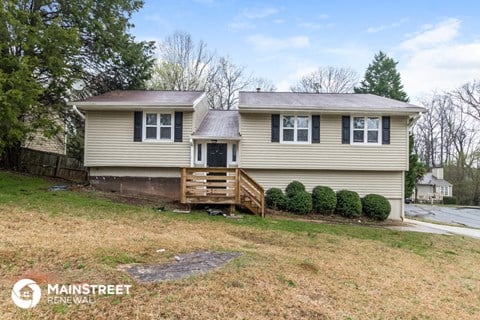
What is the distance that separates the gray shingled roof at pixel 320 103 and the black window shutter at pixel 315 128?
0.52 m

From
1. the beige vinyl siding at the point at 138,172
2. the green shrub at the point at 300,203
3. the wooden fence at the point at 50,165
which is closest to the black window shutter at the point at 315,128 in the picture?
the green shrub at the point at 300,203

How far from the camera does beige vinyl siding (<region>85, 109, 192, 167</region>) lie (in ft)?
42.9

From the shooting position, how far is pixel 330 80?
1435 inches

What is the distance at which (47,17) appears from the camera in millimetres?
15305

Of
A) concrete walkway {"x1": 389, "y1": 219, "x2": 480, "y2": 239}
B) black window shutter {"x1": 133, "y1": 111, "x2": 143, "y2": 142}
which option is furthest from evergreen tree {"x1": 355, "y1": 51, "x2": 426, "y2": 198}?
black window shutter {"x1": 133, "y1": 111, "x2": 143, "y2": 142}

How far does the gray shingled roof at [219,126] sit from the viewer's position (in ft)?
A: 42.7

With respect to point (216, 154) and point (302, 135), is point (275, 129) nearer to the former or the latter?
point (302, 135)

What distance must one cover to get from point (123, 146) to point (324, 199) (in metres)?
8.28

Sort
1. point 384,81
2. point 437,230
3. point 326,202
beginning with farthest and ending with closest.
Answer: point 384,81 → point 326,202 → point 437,230

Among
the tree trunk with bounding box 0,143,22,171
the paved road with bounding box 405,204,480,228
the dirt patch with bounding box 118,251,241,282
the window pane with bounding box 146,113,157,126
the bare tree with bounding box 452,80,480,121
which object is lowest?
the paved road with bounding box 405,204,480,228

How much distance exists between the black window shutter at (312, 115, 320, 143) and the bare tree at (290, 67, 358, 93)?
23759mm

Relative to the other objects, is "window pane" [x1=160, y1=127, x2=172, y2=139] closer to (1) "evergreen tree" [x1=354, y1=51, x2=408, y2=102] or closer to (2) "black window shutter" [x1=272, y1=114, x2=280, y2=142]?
(2) "black window shutter" [x1=272, y1=114, x2=280, y2=142]

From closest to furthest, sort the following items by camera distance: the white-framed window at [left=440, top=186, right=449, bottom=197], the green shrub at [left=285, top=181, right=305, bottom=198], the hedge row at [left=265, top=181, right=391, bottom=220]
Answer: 1. the hedge row at [left=265, top=181, right=391, bottom=220]
2. the green shrub at [left=285, top=181, right=305, bottom=198]
3. the white-framed window at [left=440, top=186, right=449, bottom=197]

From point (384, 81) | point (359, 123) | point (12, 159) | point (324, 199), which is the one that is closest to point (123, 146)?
point (12, 159)
